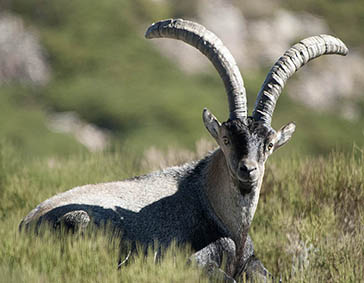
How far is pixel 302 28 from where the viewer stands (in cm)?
4594

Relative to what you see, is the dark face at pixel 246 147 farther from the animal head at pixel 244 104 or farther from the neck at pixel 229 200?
the neck at pixel 229 200

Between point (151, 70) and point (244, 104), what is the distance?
36145 mm

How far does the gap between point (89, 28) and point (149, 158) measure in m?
34.4

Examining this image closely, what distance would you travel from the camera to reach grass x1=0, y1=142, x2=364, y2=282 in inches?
216

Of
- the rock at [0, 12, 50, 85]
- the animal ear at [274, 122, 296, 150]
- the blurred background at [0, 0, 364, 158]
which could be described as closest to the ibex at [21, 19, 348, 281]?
the animal ear at [274, 122, 296, 150]

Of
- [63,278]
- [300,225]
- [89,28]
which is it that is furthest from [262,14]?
[63,278]

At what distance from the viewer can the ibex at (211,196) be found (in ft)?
21.3

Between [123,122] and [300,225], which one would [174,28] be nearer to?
[300,225]

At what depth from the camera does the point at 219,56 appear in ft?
22.6

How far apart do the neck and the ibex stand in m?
0.01

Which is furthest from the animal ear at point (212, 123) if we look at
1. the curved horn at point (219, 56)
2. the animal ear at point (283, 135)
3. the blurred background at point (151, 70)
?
the blurred background at point (151, 70)

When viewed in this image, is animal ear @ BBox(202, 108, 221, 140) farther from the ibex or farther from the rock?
the rock

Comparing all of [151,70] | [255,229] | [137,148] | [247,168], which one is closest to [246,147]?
[247,168]

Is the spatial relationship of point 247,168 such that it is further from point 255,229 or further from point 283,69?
point 255,229
